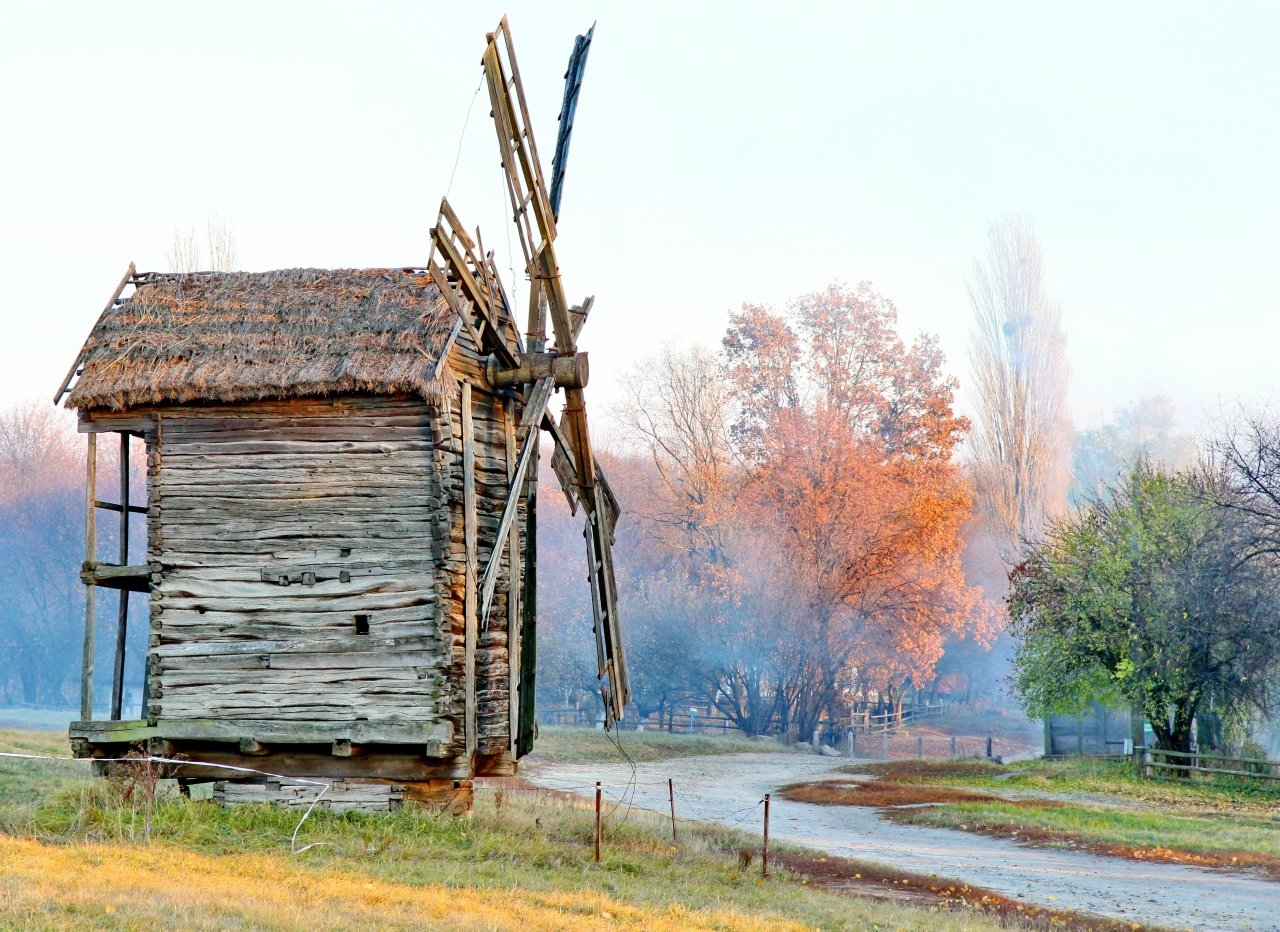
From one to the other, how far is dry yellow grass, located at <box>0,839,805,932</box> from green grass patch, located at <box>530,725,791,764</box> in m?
24.9

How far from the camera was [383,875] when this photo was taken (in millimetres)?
13047

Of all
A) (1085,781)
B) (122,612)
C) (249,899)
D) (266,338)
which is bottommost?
(1085,781)

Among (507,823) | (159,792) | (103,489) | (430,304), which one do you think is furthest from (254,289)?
(103,489)

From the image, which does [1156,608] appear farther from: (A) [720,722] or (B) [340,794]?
(A) [720,722]

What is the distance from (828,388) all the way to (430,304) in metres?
34.2

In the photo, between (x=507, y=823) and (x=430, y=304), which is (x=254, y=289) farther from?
(x=507, y=823)

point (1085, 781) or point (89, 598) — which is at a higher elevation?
point (89, 598)

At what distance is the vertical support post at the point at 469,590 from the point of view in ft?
54.7

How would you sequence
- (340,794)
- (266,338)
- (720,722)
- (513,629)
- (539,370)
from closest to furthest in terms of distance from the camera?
1. (340,794)
2. (266,338)
3. (513,629)
4. (539,370)
5. (720,722)

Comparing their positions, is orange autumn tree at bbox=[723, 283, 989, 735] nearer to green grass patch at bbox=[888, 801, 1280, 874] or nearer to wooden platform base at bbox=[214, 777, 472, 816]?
green grass patch at bbox=[888, 801, 1280, 874]

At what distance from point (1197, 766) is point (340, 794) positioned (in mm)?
23359

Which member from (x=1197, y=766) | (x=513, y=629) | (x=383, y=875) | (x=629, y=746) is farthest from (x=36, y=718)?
(x=383, y=875)

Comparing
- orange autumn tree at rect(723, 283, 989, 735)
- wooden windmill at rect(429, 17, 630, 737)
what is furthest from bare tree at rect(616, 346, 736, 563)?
wooden windmill at rect(429, 17, 630, 737)

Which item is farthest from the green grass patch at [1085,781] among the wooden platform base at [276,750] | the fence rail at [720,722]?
the wooden platform base at [276,750]
